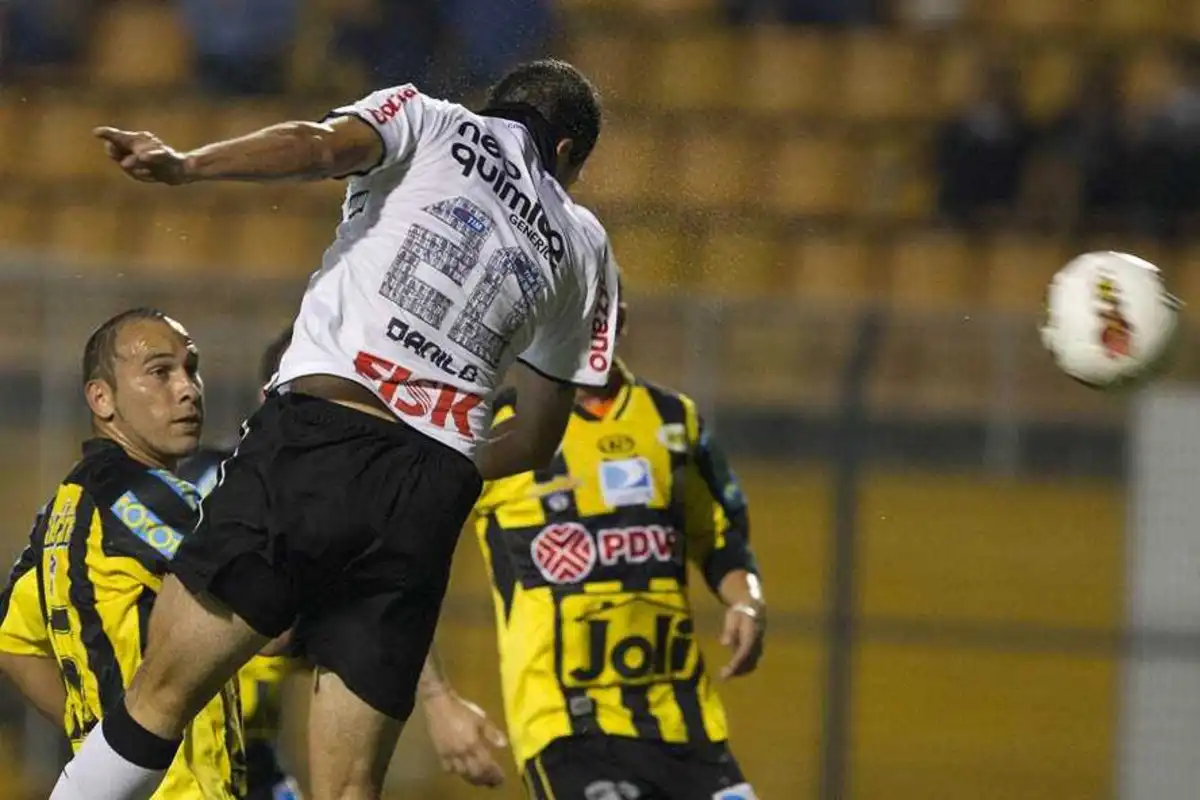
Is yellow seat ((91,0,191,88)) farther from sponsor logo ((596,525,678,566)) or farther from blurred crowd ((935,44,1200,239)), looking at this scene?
sponsor logo ((596,525,678,566))

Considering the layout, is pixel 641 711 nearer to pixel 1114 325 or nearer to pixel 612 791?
pixel 612 791

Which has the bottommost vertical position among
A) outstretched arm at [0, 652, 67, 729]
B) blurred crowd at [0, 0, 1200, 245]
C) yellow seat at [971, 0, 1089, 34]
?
outstretched arm at [0, 652, 67, 729]

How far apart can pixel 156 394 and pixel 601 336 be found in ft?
3.38

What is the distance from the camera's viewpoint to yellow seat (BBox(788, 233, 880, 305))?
1073 centimetres

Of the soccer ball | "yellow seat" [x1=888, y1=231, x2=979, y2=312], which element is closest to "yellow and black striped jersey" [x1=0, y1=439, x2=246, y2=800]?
the soccer ball

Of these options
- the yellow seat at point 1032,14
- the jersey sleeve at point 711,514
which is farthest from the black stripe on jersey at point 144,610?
the yellow seat at point 1032,14

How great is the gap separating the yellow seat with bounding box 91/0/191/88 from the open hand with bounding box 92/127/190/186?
7.32m

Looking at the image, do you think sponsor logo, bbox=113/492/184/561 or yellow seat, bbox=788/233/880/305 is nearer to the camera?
sponsor logo, bbox=113/492/184/561

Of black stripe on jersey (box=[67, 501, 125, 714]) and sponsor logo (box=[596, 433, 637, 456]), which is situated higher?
sponsor logo (box=[596, 433, 637, 456])

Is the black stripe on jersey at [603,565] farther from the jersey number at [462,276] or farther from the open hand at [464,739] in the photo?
the jersey number at [462,276]

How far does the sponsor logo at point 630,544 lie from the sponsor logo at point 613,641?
10 centimetres

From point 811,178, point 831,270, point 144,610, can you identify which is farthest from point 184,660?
point 811,178

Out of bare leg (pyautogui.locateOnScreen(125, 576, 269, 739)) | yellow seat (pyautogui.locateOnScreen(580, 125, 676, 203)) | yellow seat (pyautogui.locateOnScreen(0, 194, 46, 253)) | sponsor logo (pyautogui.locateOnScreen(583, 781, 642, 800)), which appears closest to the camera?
bare leg (pyautogui.locateOnScreen(125, 576, 269, 739))

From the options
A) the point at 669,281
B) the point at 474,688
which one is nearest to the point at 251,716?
the point at 474,688
